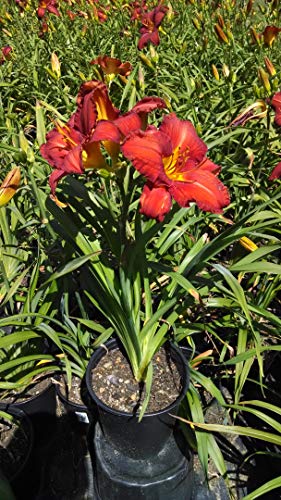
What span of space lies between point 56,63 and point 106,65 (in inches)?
13.9

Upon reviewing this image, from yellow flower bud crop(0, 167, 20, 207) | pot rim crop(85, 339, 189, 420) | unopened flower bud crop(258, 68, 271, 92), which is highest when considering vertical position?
yellow flower bud crop(0, 167, 20, 207)

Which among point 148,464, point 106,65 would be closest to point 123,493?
point 148,464

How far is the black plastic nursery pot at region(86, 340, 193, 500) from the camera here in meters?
1.13

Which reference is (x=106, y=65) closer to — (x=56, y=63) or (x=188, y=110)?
(x=56, y=63)

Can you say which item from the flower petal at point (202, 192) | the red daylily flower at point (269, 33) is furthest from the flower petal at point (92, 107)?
the red daylily flower at point (269, 33)

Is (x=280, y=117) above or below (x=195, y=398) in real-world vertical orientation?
above

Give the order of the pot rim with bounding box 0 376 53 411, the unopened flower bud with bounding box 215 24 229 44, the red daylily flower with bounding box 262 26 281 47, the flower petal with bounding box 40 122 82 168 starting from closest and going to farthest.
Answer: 1. the flower petal with bounding box 40 122 82 168
2. the pot rim with bounding box 0 376 53 411
3. the red daylily flower with bounding box 262 26 281 47
4. the unopened flower bud with bounding box 215 24 229 44

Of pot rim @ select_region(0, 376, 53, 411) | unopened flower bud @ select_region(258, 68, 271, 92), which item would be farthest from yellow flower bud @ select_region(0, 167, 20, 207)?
unopened flower bud @ select_region(258, 68, 271, 92)

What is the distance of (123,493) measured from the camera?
3.93 ft

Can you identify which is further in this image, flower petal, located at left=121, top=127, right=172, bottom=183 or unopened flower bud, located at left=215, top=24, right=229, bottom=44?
unopened flower bud, located at left=215, top=24, right=229, bottom=44

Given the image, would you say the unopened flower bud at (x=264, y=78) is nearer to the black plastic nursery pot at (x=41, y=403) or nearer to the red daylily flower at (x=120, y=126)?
the red daylily flower at (x=120, y=126)

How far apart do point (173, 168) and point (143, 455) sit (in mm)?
796

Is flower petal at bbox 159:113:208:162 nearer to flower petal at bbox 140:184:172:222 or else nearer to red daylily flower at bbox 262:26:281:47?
flower petal at bbox 140:184:172:222

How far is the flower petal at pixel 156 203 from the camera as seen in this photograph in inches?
32.7
